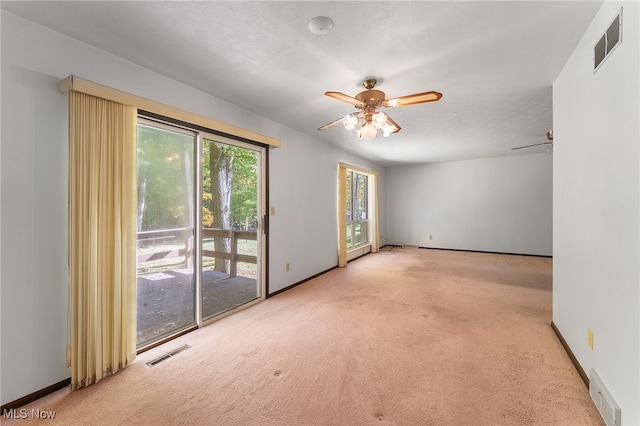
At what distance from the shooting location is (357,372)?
2.02 metres

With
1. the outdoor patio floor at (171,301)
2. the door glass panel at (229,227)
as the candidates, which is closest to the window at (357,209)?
the door glass panel at (229,227)

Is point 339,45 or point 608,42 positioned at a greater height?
point 339,45

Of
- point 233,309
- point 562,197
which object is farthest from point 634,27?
point 233,309

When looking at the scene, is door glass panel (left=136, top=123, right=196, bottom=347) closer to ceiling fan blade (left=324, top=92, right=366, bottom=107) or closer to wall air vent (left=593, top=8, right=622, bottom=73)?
ceiling fan blade (left=324, top=92, right=366, bottom=107)

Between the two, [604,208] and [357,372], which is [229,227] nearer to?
[357,372]

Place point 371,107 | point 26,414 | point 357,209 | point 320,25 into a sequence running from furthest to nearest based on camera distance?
1. point 357,209
2. point 371,107
3. point 320,25
4. point 26,414

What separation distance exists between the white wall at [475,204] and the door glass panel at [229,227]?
5.54m

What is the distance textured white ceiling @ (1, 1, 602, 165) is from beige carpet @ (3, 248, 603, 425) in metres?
2.41

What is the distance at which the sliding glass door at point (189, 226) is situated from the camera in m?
2.48

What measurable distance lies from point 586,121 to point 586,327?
1430 mm

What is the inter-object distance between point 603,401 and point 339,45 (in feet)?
9.03

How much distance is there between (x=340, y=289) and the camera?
407 cm

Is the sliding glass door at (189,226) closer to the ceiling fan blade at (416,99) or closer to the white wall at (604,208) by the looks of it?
the ceiling fan blade at (416,99)

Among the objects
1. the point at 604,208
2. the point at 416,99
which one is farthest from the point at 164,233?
the point at 604,208
